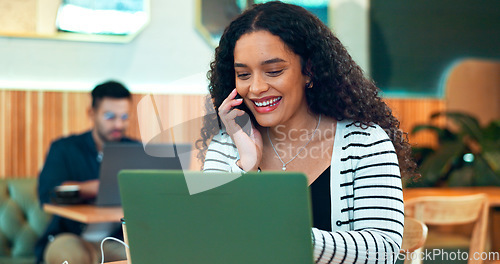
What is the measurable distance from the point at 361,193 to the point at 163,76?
2940mm

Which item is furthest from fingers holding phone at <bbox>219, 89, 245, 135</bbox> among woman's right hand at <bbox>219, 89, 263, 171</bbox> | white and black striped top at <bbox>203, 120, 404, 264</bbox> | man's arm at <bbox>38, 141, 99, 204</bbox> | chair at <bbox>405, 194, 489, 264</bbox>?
man's arm at <bbox>38, 141, 99, 204</bbox>

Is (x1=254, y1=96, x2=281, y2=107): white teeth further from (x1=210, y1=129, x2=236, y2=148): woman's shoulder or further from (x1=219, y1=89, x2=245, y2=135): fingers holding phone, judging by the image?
(x1=210, y1=129, x2=236, y2=148): woman's shoulder

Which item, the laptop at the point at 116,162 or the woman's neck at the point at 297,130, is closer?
the woman's neck at the point at 297,130

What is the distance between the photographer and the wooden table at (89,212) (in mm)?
2398

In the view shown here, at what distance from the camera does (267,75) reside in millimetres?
1412

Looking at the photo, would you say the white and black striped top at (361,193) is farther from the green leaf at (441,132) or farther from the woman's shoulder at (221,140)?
the green leaf at (441,132)

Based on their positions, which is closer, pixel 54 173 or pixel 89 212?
pixel 89 212

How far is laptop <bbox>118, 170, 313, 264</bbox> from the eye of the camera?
2.63 feet

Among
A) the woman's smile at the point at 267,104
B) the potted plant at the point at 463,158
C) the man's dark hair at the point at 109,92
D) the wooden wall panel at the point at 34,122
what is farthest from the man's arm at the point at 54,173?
the potted plant at the point at 463,158

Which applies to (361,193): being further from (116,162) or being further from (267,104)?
(116,162)

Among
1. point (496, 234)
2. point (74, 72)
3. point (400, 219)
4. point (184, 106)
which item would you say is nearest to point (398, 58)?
point (496, 234)

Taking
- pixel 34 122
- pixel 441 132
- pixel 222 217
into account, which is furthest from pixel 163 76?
pixel 222 217

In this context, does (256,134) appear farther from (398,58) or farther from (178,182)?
(398,58)

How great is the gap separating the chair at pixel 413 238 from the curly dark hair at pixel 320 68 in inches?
6.0
